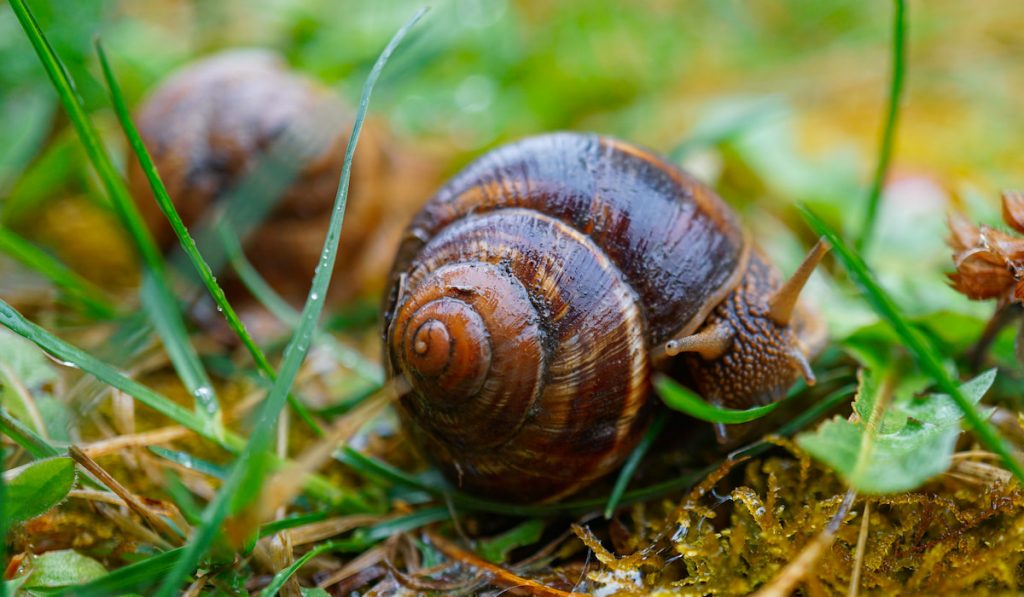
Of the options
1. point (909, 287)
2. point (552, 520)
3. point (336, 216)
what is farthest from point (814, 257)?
point (336, 216)

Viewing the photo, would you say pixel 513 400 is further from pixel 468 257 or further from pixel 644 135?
pixel 644 135

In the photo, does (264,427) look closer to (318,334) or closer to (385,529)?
(385,529)

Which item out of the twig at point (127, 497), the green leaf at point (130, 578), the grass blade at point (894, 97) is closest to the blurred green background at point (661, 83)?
the grass blade at point (894, 97)

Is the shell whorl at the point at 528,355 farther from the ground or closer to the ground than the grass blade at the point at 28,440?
closer to the ground

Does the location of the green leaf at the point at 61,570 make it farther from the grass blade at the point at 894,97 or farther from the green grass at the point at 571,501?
the grass blade at the point at 894,97

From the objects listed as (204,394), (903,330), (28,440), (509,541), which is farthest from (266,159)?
(903,330)

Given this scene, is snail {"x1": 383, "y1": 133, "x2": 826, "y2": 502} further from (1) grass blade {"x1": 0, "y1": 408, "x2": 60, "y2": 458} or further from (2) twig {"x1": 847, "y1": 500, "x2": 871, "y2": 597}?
(1) grass blade {"x1": 0, "y1": 408, "x2": 60, "y2": 458}
